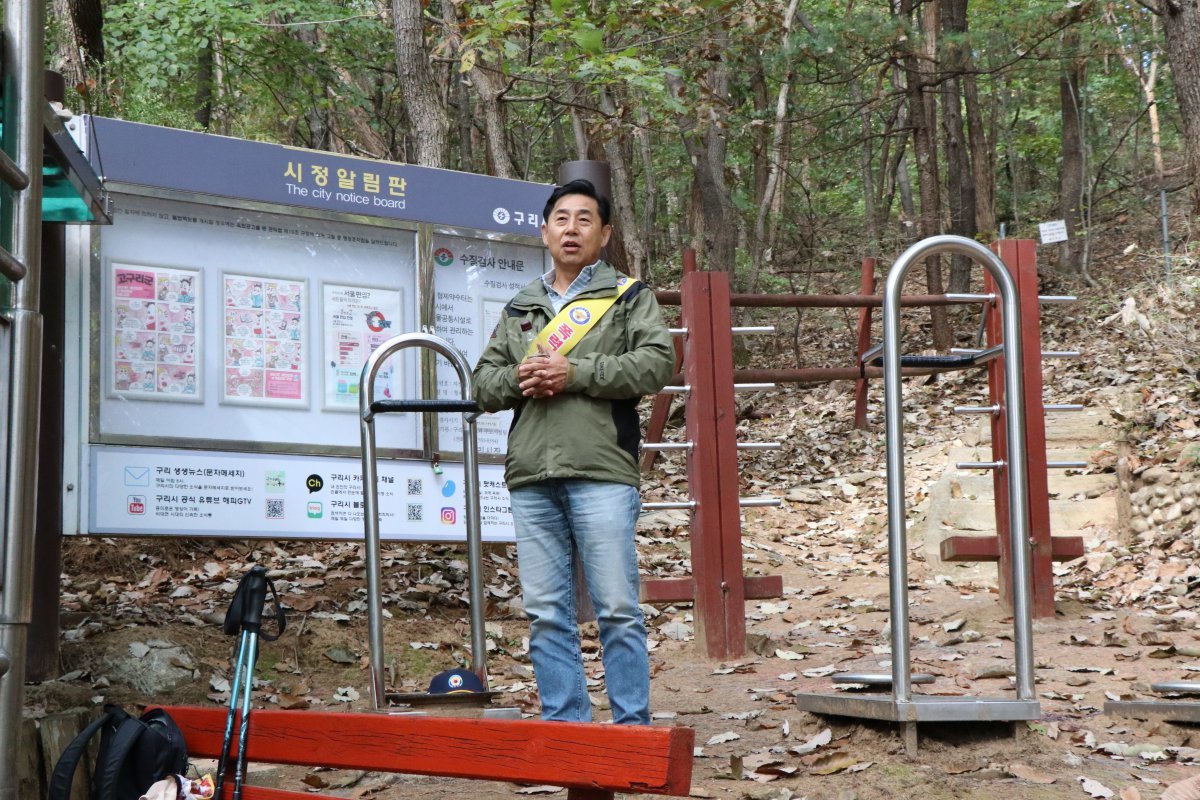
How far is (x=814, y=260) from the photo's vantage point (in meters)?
20.2

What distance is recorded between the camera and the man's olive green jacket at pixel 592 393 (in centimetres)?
367

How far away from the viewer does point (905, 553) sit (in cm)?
378

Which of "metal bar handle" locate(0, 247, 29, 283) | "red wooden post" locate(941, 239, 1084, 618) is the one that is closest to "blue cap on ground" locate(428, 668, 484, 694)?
"metal bar handle" locate(0, 247, 29, 283)

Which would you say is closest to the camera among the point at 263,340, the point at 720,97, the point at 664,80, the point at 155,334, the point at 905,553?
the point at 905,553

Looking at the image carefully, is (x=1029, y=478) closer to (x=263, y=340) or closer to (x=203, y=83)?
(x=263, y=340)

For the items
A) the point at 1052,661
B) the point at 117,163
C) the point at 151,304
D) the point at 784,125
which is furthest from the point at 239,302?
the point at 784,125

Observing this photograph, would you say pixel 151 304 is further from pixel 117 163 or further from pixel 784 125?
pixel 784 125

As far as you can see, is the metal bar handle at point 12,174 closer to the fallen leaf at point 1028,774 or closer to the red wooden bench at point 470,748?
the red wooden bench at point 470,748

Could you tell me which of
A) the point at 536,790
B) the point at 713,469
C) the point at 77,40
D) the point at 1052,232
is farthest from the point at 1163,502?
the point at 77,40

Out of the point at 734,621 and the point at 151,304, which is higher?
the point at 151,304

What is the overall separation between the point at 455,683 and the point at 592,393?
1685 millimetres

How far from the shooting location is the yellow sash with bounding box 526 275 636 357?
12.6 feet

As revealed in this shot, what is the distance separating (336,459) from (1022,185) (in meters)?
22.7

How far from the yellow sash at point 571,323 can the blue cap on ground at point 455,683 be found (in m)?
1.55
